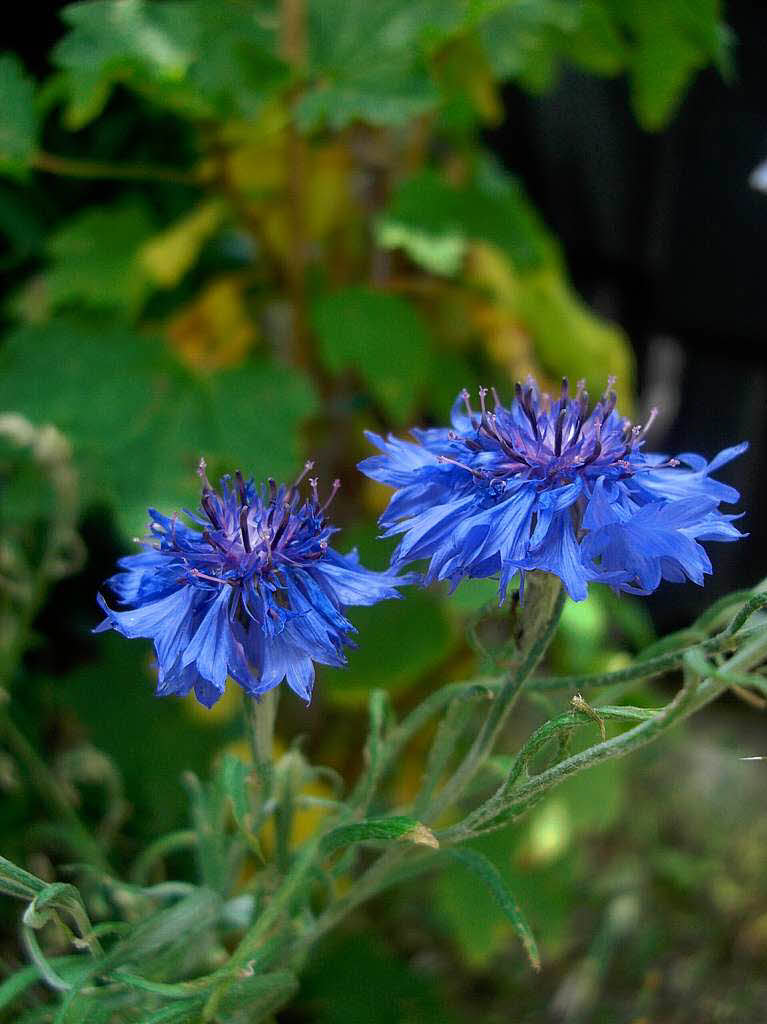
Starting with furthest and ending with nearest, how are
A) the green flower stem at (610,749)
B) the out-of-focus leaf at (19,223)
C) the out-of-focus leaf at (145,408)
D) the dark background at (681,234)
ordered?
the dark background at (681,234) < the out-of-focus leaf at (19,223) < the out-of-focus leaf at (145,408) < the green flower stem at (610,749)

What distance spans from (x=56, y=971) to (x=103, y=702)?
1.88 feet

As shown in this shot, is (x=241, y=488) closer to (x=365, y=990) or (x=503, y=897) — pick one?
(x=503, y=897)

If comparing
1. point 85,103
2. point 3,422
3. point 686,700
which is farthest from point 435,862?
point 85,103

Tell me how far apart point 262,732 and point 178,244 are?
1.94 ft

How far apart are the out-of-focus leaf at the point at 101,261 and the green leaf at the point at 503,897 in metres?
0.63

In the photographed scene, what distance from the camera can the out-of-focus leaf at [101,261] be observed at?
2.85 ft

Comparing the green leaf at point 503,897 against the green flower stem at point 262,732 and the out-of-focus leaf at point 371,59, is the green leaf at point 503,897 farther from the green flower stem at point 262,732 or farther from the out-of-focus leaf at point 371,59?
the out-of-focus leaf at point 371,59

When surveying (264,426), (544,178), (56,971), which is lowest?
(56,971)

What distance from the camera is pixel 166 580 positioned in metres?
0.35

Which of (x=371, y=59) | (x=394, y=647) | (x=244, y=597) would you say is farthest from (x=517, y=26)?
(x=244, y=597)

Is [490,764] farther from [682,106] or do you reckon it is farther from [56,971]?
[682,106]

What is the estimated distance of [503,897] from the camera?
1.19ft

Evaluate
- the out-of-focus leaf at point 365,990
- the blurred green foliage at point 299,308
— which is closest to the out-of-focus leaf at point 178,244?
the blurred green foliage at point 299,308

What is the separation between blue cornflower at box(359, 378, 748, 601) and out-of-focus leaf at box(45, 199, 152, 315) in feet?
1.77
